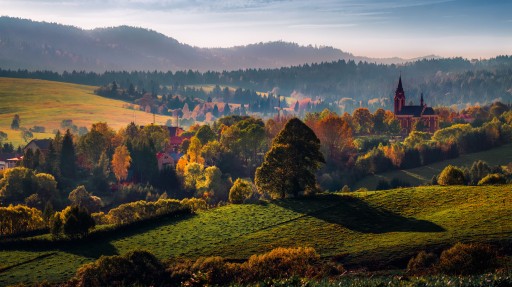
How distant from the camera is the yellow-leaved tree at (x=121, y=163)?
511 ft

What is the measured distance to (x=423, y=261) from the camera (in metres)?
53.1

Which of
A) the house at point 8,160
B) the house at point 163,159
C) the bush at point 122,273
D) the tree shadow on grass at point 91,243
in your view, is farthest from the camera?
the house at point 8,160

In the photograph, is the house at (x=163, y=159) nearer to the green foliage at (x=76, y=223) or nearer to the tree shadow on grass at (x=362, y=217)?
the tree shadow on grass at (x=362, y=217)

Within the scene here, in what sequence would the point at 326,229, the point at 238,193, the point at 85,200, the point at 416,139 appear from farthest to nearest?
the point at 416,139 → the point at 85,200 → the point at 238,193 → the point at 326,229

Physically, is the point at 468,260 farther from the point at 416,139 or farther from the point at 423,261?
the point at 416,139

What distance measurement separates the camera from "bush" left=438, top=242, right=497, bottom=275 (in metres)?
47.8

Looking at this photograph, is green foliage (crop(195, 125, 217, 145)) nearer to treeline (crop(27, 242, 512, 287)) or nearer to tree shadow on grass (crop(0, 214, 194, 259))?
tree shadow on grass (crop(0, 214, 194, 259))

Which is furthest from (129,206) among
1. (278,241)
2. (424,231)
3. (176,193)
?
(424,231)

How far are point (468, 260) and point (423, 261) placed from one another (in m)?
5.60

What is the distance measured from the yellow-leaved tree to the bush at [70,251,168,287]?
10071 centimetres

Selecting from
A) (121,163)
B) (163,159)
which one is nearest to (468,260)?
(121,163)

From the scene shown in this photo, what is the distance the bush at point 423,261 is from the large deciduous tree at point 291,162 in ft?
109

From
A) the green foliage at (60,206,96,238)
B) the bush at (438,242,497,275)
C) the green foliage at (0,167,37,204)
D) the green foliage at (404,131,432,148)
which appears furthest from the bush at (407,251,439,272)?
the green foliage at (404,131,432,148)

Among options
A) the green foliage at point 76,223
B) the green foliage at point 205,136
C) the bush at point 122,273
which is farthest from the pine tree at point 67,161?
the bush at point 122,273
